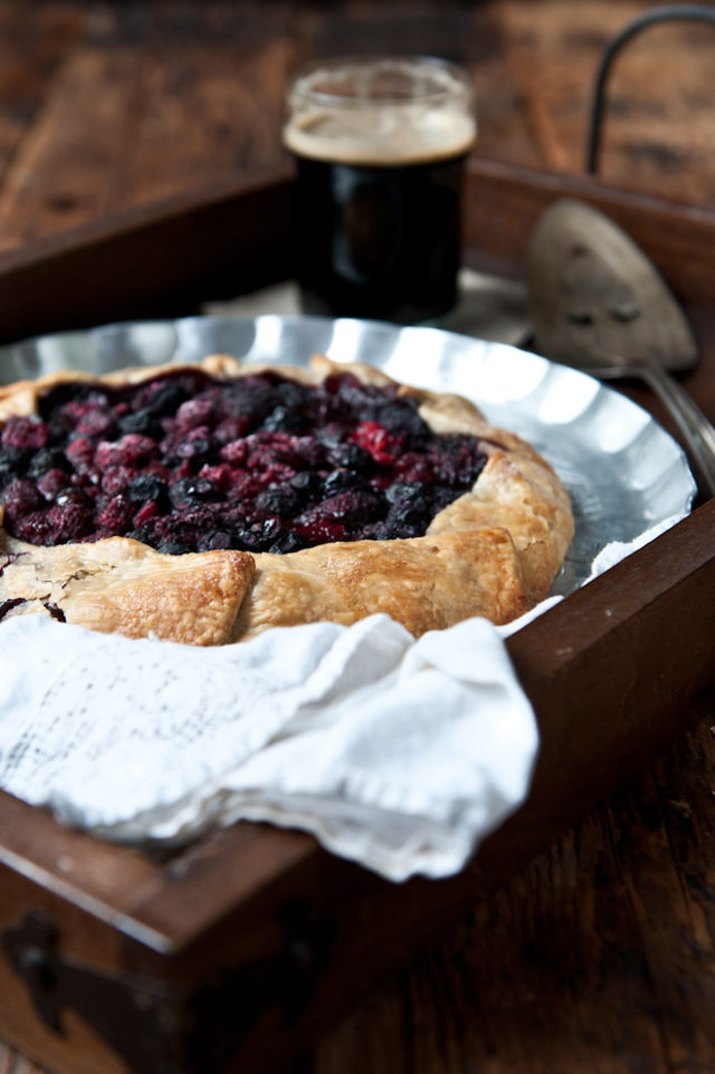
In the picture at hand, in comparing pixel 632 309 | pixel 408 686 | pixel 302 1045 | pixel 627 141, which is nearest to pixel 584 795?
pixel 408 686

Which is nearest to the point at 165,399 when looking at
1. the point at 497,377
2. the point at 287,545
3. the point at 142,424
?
the point at 142,424

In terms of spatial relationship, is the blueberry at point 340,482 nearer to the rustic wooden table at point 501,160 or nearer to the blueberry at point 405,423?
the blueberry at point 405,423

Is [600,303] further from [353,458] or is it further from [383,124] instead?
[353,458]

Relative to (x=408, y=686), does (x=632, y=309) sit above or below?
below

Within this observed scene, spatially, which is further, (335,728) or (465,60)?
(465,60)

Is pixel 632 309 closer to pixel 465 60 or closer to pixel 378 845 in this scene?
pixel 378 845

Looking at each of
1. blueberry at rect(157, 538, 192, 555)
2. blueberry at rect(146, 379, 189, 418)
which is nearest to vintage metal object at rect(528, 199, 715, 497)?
blueberry at rect(146, 379, 189, 418)
